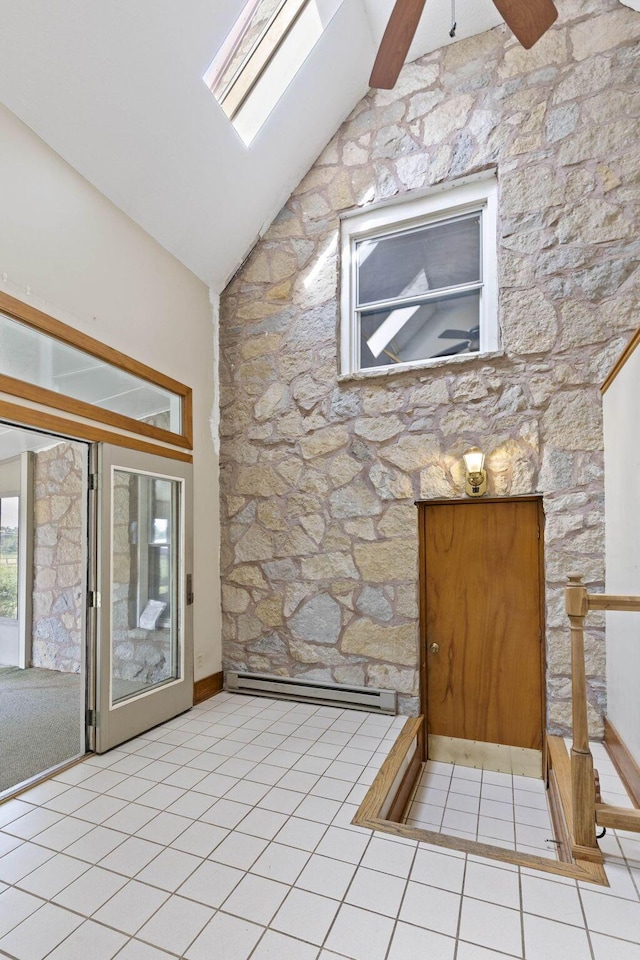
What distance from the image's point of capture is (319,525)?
394 centimetres

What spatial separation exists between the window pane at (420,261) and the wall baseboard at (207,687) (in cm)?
324

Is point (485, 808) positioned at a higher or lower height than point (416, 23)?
lower

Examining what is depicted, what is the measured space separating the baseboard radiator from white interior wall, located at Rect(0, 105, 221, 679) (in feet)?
0.87

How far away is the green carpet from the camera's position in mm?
3045

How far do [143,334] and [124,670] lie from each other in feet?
7.40

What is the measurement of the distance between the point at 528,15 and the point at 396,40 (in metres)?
0.57

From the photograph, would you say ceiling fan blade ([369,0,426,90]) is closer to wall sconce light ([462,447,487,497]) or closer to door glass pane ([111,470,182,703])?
wall sconce light ([462,447,487,497])

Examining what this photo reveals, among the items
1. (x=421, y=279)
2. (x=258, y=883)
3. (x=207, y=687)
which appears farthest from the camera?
(x=207, y=687)

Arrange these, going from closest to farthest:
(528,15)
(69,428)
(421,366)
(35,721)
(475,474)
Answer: (528,15) < (69,428) < (475,474) < (421,366) < (35,721)

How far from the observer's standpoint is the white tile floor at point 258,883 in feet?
5.38

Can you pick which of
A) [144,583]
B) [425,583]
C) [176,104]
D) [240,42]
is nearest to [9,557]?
[144,583]

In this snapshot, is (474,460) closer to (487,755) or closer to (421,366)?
(421,366)

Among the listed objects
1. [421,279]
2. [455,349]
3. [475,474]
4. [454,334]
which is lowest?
[475,474]

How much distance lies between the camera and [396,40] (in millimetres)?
2361
